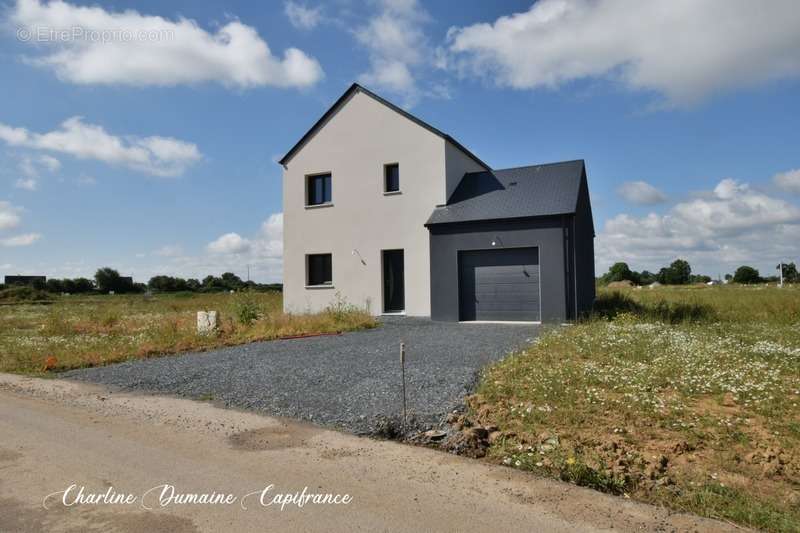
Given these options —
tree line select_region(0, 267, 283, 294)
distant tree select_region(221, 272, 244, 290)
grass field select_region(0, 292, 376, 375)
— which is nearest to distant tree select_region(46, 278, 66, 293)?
tree line select_region(0, 267, 283, 294)

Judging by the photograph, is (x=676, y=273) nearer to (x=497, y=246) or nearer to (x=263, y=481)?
(x=497, y=246)

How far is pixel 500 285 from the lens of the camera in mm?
15516

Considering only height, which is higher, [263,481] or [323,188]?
[323,188]

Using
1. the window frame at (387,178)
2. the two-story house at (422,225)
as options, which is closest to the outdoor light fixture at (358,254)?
the two-story house at (422,225)

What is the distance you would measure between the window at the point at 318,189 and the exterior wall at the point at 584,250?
9.25 m

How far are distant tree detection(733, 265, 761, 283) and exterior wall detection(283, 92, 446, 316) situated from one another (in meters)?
64.4

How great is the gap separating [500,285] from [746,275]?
6725 cm

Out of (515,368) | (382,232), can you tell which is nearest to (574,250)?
(382,232)

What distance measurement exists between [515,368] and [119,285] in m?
71.5

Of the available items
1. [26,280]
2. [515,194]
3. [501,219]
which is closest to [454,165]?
[515,194]

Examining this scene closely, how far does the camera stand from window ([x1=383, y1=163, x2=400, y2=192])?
18.5 metres

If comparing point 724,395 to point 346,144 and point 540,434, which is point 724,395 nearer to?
point 540,434

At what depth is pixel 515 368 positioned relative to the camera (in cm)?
798

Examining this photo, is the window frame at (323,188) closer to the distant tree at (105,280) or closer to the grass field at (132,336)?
the grass field at (132,336)
